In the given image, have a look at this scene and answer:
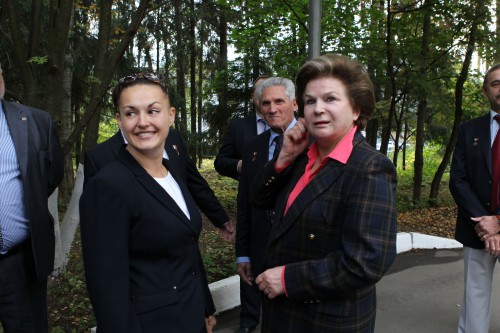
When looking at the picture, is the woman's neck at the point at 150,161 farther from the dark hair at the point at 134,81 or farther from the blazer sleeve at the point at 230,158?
the blazer sleeve at the point at 230,158

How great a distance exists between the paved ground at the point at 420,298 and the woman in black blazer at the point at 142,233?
2.21 m

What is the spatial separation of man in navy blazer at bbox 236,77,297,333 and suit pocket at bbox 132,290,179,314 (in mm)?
1259

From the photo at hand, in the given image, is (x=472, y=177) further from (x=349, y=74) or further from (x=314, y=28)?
(x=349, y=74)

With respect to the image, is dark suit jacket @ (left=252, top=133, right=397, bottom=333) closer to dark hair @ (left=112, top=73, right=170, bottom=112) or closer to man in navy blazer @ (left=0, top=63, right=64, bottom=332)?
dark hair @ (left=112, top=73, right=170, bottom=112)

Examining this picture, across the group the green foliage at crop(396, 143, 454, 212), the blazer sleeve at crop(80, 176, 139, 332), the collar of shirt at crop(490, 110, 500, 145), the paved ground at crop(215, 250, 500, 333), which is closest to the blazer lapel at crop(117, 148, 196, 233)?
the blazer sleeve at crop(80, 176, 139, 332)

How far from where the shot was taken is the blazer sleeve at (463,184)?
3391 mm

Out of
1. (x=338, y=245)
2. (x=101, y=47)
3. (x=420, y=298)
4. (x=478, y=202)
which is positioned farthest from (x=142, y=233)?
(x=420, y=298)

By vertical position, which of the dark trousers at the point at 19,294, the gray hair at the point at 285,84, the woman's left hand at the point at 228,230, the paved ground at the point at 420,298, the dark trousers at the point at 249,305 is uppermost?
the gray hair at the point at 285,84

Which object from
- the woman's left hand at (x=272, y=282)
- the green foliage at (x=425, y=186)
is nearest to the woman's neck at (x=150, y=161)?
the woman's left hand at (x=272, y=282)

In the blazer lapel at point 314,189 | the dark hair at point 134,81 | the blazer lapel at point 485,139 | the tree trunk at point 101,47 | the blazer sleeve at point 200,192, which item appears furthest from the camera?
the tree trunk at point 101,47

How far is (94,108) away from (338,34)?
19.7 ft

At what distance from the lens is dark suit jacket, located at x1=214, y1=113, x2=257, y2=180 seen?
427 centimetres

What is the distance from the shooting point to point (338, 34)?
8.66m

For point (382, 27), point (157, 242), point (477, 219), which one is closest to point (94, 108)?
point (157, 242)
